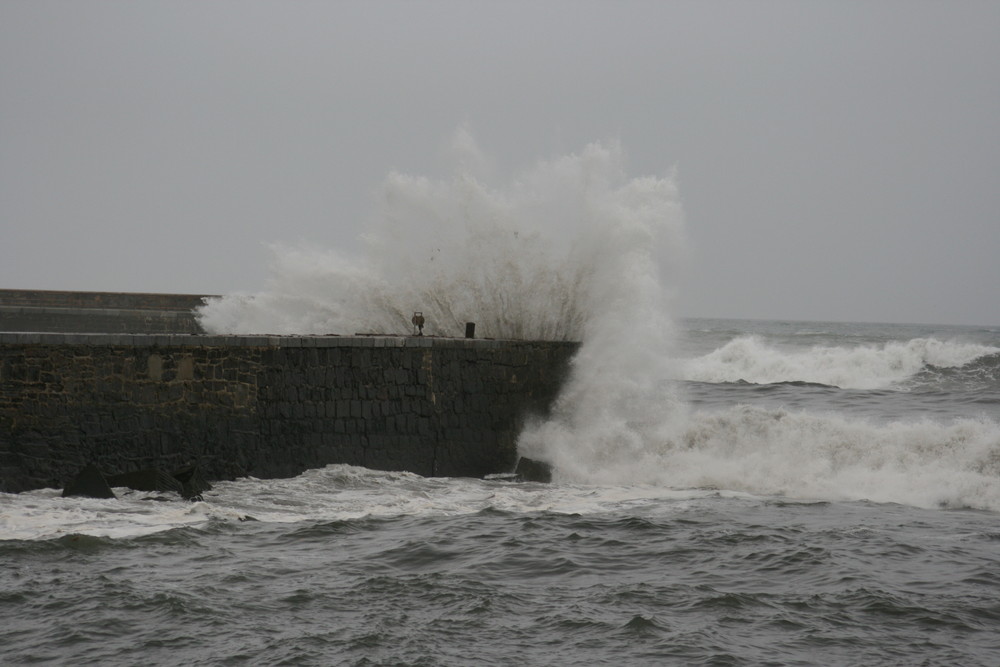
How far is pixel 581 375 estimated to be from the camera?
13.6 meters

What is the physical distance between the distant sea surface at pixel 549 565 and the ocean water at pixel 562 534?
27 millimetres

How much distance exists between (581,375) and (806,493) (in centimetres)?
367

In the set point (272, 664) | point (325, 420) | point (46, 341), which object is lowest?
point (272, 664)

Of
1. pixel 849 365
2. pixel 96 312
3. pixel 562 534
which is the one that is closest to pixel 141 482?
pixel 562 534

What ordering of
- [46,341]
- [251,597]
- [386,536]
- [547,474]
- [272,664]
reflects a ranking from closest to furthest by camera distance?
[272,664]
[251,597]
[386,536]
[46,341]
[547,474]

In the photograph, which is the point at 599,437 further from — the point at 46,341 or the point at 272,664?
the point at 272,664

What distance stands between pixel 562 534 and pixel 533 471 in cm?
363

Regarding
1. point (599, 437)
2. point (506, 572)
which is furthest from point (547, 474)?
point (506, 572)

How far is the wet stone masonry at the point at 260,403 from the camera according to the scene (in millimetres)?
9508

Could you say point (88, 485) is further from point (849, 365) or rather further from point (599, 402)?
point (849, 365)

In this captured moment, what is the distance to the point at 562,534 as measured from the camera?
8.34m

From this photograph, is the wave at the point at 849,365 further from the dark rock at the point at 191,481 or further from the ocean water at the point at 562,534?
the dark rock at the point at 191,481

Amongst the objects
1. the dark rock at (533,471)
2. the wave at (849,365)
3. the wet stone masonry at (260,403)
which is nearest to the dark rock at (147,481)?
the wet stone masonry at (260,403)

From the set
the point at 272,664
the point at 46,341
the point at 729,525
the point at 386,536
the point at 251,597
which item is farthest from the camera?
the point at 46,341
